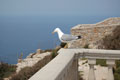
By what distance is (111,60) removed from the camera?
3.07 meters

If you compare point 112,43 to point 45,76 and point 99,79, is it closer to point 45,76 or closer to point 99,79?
point 99,79

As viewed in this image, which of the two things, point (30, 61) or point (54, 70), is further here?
point (30, 61)

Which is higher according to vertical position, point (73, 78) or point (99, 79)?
point (73, 78)

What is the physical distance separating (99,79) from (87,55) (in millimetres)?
1708

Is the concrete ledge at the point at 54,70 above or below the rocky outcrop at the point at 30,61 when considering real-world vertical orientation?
above

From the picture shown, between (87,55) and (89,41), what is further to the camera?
(89,41)

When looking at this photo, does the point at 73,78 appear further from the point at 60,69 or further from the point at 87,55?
the point at 60,69

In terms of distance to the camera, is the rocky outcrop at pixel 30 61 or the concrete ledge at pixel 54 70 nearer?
the concrete ledge at pixel 54 70

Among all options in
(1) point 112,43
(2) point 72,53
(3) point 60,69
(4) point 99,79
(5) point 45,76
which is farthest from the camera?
(1) point 112,43

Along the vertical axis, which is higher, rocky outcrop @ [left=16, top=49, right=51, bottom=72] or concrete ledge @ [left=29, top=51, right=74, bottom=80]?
concrete ledge @ [left=29, top=51, right=74, bottom=80]

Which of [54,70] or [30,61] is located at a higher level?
[54,70]

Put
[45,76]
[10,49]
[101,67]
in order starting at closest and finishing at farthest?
[45,76], [101,67], [10,49]

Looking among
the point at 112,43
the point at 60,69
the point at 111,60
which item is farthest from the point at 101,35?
the point at 60,69

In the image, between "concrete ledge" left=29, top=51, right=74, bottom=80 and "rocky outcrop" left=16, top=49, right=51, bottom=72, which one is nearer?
"concrete ledge" left=29, top=51, right=74, bottom=80
